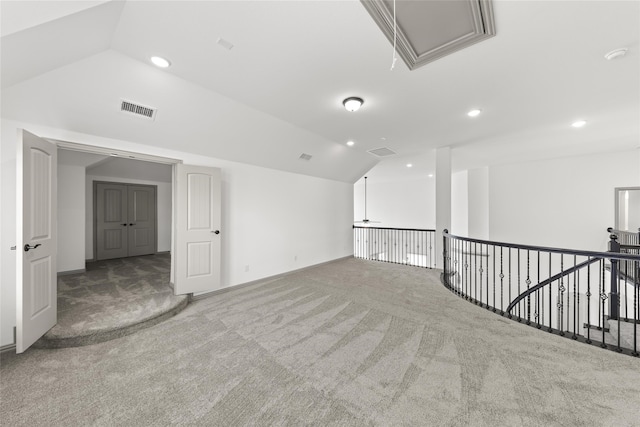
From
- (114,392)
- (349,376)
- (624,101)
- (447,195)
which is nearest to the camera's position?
(114,392)

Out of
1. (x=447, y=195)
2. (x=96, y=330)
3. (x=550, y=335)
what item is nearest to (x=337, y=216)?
(x=447, y=195)

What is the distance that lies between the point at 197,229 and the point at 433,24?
13.7ft

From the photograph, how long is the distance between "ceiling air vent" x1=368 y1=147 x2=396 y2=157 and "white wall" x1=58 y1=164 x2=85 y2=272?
22.6 ft

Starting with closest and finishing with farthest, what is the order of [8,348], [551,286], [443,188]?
[8,348] < [551,286] < [443,188]

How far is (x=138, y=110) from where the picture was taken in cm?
303

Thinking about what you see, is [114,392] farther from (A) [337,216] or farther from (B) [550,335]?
(A) [337,216]

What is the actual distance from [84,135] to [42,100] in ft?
1.80

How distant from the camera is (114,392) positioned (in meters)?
1.90

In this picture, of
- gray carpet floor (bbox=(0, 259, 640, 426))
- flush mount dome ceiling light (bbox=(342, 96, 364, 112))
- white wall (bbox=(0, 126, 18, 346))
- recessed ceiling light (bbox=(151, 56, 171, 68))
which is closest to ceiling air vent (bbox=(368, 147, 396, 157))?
flush mount dome ceiling light (bbox=(342, 96, 364, 112))

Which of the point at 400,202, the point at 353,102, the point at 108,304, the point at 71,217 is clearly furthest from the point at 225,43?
the point at 400,202

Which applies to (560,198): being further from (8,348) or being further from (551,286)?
(8,348)

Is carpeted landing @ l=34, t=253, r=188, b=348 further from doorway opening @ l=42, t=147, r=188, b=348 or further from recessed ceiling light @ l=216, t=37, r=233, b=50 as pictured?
recessed ceiling light @ l=216, t=37, r=233, b=50

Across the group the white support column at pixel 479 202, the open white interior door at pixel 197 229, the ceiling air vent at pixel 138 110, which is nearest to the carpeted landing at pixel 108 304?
the open white interior door at pixel 197 229

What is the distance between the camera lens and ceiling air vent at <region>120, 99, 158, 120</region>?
291 centimetres
